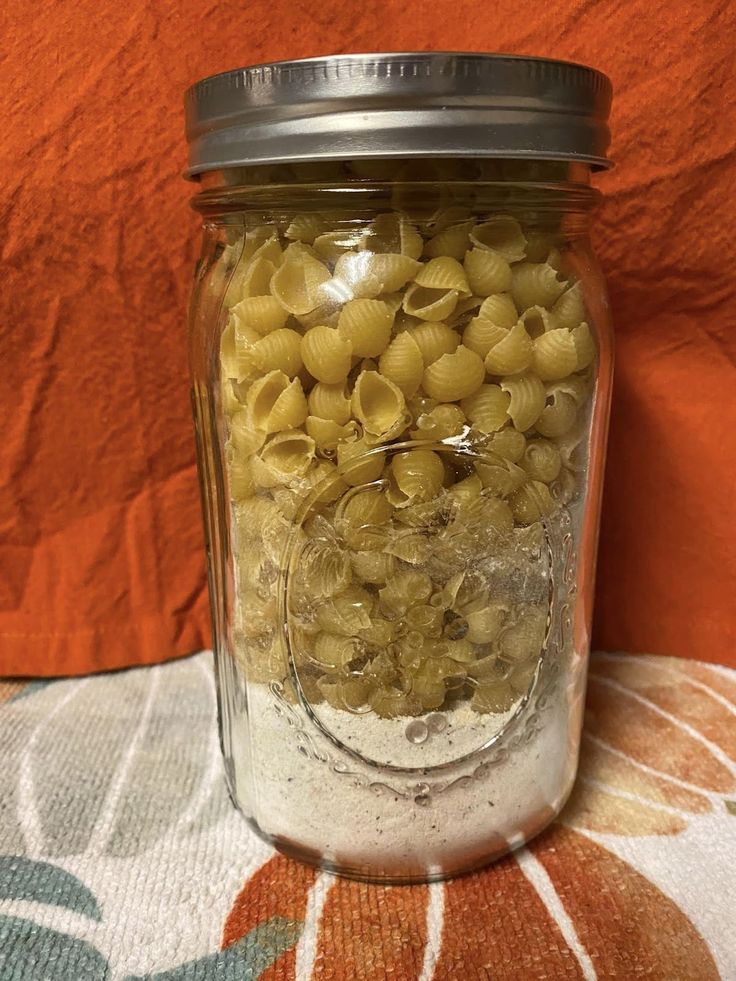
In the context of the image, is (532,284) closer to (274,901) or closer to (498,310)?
(498,310)

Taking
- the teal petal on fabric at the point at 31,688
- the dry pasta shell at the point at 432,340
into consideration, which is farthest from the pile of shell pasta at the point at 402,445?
the teal petal on fabric at the point at 31,688

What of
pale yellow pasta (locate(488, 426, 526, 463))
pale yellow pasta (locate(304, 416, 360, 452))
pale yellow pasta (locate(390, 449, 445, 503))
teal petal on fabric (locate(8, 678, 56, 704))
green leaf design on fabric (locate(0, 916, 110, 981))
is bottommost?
green leaf design on fabric (locate(0, 916, 110, 981))

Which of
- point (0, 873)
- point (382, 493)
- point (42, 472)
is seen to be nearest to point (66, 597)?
point (42, 472)

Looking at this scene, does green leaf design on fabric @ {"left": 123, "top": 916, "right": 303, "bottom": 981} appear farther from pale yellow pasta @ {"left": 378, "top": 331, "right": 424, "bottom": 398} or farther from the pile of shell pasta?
pale yellow pasta @ {"left": 378, "top": 331, "right": 424, "bottom": 398}

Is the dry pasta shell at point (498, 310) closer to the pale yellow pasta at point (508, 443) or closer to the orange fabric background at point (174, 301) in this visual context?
the pale yellow pasta at point (508, 443)

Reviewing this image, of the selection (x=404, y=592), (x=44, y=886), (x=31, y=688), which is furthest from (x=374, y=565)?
(x=31, y=688)

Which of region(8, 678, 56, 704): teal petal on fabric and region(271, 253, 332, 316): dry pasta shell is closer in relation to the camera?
region(271, 253, 332, 316): dry pasta shell

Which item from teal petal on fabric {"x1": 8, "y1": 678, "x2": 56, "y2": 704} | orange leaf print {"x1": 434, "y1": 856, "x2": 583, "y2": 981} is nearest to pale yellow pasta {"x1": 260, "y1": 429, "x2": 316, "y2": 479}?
orange leaf print {"x1": 434, "y1": 856, "x2": 583, "y2": 981}
